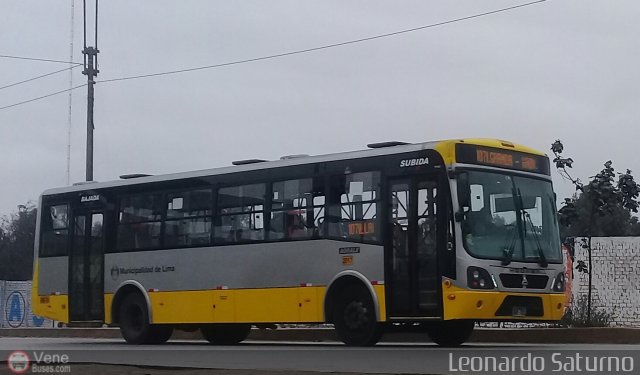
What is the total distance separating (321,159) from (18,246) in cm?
6722

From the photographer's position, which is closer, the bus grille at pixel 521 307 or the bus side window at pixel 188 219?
the bus grille at pixel 521 307

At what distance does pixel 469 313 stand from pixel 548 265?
184cm

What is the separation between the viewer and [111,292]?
2356 centimetres

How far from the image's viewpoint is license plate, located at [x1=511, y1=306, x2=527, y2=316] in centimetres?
1792

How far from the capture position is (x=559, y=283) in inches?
737

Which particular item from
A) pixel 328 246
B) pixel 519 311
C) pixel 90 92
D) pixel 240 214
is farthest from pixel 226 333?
pixel 90 92

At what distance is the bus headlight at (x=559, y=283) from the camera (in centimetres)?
1861

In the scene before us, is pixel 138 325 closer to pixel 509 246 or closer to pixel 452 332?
pixel 452 332

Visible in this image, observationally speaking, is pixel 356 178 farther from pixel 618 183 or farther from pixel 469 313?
pixel 618 183

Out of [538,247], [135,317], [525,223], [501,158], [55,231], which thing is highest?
[501,158]

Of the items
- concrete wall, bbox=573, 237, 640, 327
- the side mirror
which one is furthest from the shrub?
the side mirror

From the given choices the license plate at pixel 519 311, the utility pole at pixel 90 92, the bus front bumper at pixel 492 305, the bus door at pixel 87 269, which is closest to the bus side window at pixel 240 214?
the bus door at pixel 87 269

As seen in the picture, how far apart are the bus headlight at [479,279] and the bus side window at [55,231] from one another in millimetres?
10282

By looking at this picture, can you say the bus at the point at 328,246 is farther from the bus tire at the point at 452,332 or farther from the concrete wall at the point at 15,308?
the concrete wall at the point at 15,308
